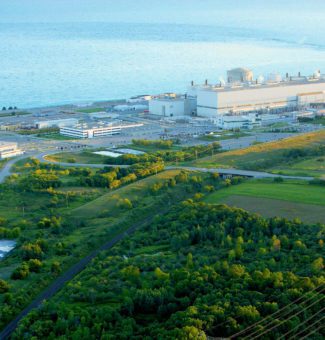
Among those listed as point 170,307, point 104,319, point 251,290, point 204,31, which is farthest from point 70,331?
point 204,31

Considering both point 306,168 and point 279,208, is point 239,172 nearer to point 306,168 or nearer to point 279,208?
point 306,168

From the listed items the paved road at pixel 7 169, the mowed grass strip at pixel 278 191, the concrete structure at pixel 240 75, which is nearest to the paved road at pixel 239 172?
the mowed grass strip at pixel 278 191

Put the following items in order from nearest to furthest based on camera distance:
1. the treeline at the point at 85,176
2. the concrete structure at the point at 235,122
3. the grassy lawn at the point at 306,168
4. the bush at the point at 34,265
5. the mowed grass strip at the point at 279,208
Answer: the bush at the point at 34,265
the mowed grass strip at the point at 279,208
the treeline at the point at 85,176
the grassy lawn at the point at 306,168
the concrete structure at the point at 235,122

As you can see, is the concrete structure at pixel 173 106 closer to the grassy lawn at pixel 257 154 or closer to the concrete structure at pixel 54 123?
the concrete structure at pixel 54 123

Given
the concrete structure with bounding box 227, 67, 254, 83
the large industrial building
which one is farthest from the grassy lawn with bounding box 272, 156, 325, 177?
the concrete structure with bounding box 227, 67, 254, 83

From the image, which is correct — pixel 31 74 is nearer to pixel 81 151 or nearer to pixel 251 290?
pixel 81 151

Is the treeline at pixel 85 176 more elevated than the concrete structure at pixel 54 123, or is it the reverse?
the concrete structure at pixel 54 123

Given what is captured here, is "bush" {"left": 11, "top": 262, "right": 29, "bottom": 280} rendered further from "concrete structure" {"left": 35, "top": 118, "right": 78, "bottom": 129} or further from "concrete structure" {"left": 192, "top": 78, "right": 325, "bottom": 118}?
"concrete structure" {"left": 192, "top": 78, "right": 325, "bottom": 118}
